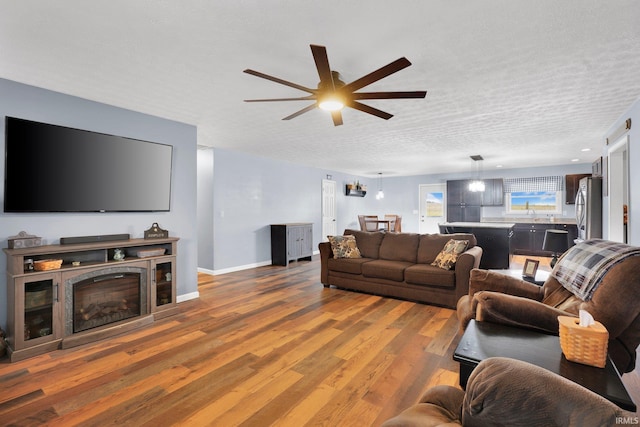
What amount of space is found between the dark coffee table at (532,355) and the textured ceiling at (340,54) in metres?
1.84

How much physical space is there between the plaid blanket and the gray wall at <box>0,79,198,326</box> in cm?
410

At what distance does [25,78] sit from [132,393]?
285 cm

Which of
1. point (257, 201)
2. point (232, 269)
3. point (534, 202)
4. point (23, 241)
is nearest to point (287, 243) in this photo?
point (257, 201)

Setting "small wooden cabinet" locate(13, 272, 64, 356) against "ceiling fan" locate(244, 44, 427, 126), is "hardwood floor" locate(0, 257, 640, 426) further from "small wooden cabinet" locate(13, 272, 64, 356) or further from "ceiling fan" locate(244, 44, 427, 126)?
"ceiling fan" locate(244, 44, 427, 126)

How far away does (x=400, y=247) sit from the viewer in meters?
4.70

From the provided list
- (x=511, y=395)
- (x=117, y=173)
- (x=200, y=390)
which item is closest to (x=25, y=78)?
(x=117, y=173)

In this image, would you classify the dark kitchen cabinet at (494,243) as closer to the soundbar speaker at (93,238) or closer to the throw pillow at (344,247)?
the throw pillow at (344,247)

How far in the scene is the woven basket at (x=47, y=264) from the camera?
107 inches

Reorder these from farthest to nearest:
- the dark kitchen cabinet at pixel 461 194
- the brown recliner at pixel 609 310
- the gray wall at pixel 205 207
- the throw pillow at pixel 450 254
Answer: the dark kitchen cabinet at pixel 461 194, the gray wall at pixel 205 207, the throw pillow at pixel 450 254, the brown recliner at pixel 609 310

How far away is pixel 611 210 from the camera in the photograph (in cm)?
404

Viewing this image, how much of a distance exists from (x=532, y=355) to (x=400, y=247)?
3.33 metres

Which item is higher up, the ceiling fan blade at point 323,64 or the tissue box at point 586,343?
the ceiling fan blade at point 323,64

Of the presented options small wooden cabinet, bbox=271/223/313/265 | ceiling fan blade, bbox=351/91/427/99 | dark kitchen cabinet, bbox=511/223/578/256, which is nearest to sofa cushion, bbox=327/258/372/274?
small wooden cabinet, bbox=271/223/313/265

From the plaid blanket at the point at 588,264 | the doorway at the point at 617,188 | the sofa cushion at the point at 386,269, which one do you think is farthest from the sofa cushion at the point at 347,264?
the doorway at the point at 617,188
